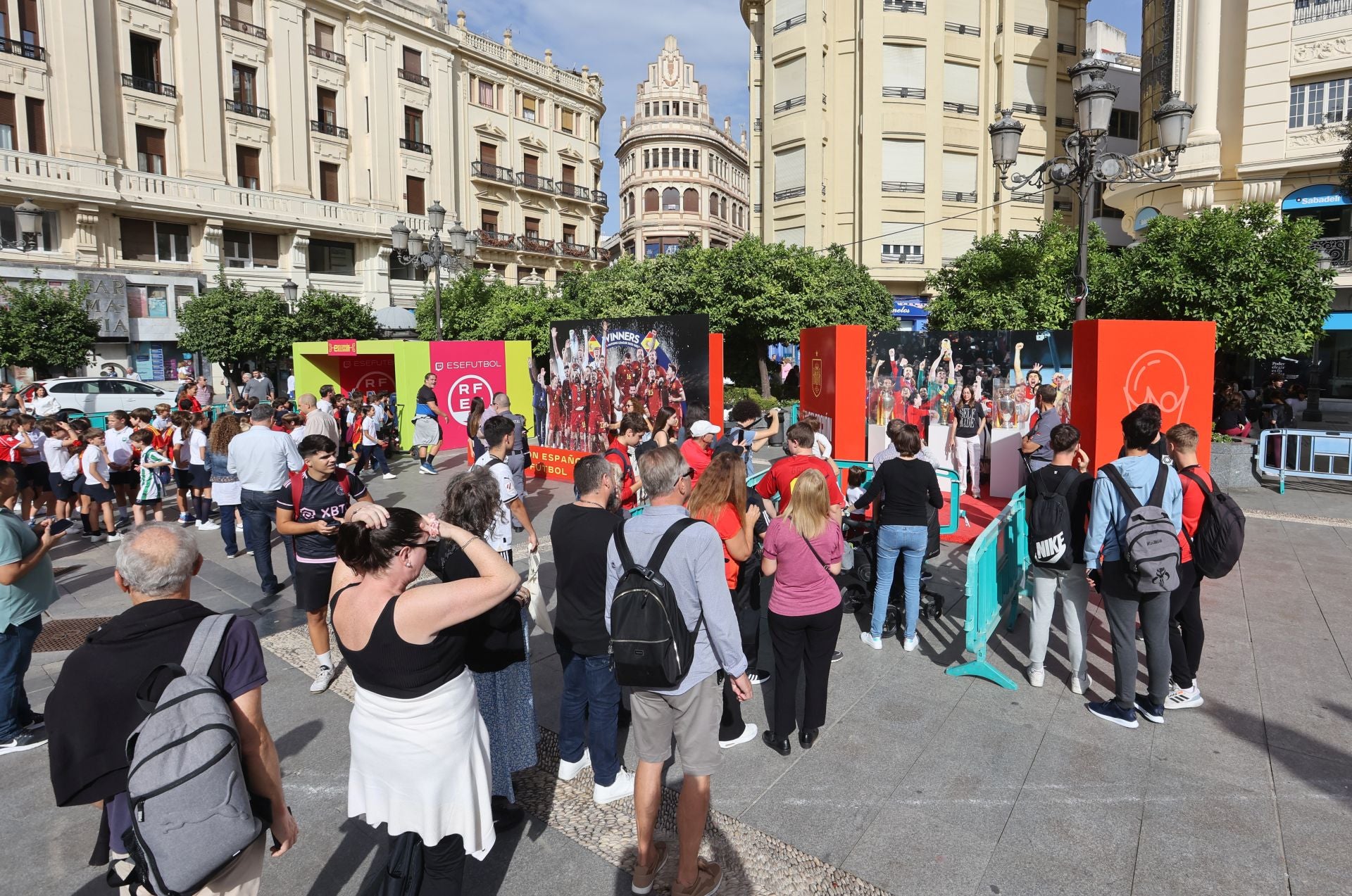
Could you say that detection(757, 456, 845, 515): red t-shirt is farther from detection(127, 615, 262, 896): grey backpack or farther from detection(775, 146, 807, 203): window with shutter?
detection(775, 146, 807, 203): window with shutter

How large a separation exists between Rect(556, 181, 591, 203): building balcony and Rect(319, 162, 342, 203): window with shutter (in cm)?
1434

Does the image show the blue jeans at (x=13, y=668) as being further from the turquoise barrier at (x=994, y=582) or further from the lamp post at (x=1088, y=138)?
the lamp post at (x=1088, y=138)

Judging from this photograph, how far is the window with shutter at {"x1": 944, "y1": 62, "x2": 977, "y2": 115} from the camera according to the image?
32781mm

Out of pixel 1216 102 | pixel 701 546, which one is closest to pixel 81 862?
pixel 701 546

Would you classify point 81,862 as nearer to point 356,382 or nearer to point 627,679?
point 627,679

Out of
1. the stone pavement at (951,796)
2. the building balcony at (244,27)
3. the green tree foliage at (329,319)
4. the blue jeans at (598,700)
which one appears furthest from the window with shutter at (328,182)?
the blue jeans at (598,700)

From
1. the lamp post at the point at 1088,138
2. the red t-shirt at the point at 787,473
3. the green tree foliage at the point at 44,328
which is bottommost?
the red t-shirt at the point at 787,473

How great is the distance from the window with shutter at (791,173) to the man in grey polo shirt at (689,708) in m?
33.4

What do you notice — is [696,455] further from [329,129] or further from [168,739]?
[329,129]

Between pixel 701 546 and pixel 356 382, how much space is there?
1913 cm

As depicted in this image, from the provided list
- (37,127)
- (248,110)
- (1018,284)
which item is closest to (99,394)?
(37,127)

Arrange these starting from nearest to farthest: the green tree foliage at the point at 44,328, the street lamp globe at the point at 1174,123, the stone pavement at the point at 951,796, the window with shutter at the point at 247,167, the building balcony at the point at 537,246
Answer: the stone pavement at the point at 951,796 < the street lamp globe at the point at 1174,123 < the green tree foliage at the point at 44,328 < the window with shutter at the point at 247,167 < the building balcony at the point at 537,246

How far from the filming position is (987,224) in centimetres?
3322

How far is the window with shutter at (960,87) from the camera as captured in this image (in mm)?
32781
